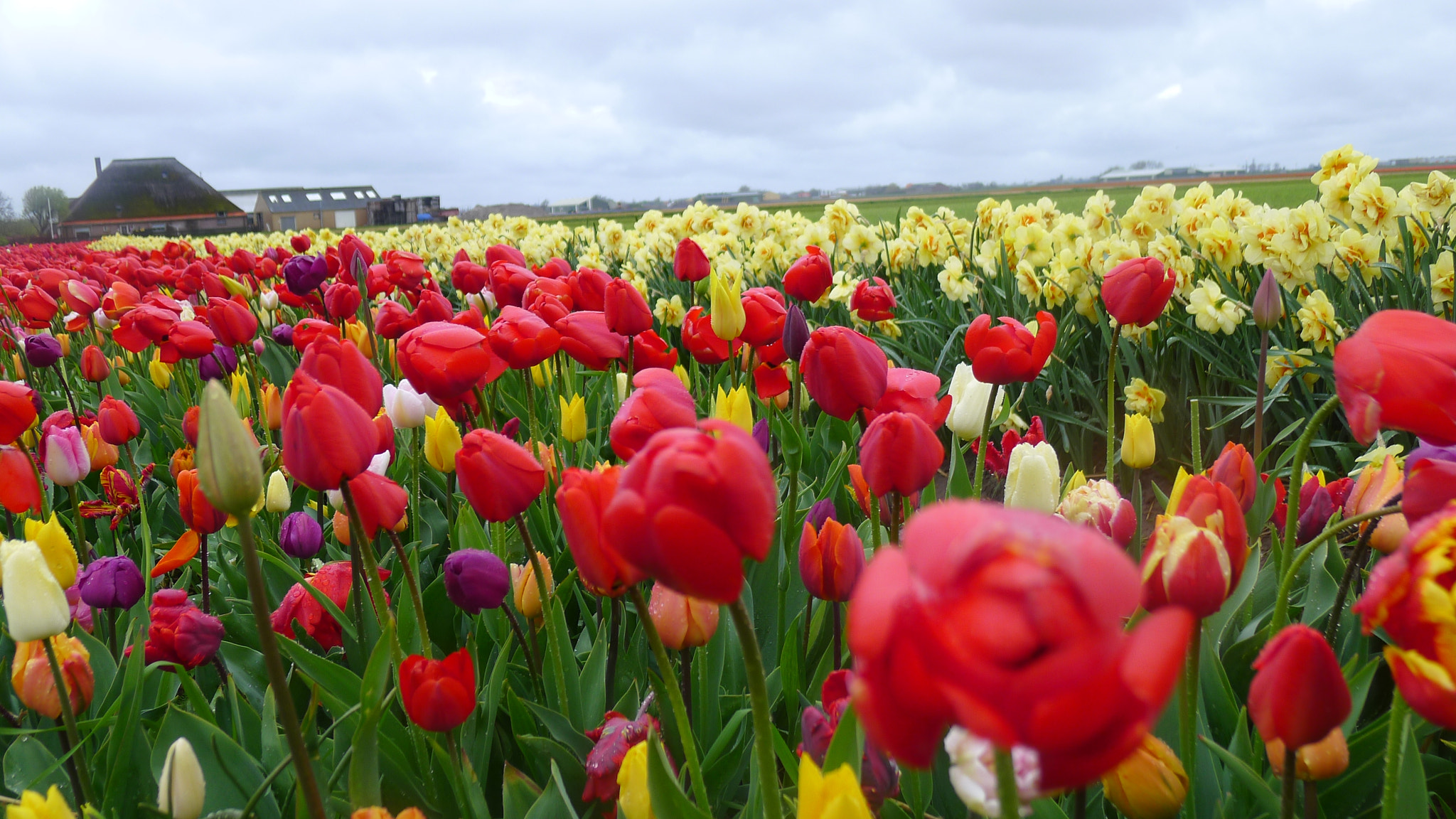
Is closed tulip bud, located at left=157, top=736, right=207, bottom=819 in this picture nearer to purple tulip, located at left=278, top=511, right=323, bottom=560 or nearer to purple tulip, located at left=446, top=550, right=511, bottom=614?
purple tulip, located at left=446, top=550, right=511, bottom=614

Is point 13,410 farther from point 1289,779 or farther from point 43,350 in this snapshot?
point 1289,779

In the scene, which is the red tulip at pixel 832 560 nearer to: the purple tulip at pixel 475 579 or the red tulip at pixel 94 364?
the purple tulip at pixel 475 579

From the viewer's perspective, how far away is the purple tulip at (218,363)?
299 cm

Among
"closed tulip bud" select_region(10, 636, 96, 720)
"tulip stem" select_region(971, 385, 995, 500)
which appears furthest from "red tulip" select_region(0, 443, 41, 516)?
"tulip stem" select_region(971, 385, 995, 500)

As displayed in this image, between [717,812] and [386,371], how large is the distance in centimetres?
295

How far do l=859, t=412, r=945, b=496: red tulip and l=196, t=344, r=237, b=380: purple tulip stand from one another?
2611 millimetres

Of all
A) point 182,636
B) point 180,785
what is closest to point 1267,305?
point 180,785

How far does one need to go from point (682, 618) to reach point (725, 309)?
35.4 inches

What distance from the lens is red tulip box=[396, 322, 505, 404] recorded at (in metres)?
1.44

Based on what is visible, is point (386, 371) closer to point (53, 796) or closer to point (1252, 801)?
point (53, 796)

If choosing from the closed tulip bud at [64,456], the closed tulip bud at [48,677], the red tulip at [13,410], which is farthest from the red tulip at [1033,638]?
the closed tulip bud at [64,456]

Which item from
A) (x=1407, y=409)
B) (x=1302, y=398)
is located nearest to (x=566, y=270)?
(x=1407, y=409)

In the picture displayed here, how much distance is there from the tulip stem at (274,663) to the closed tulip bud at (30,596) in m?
0.51

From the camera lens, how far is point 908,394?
142cm
